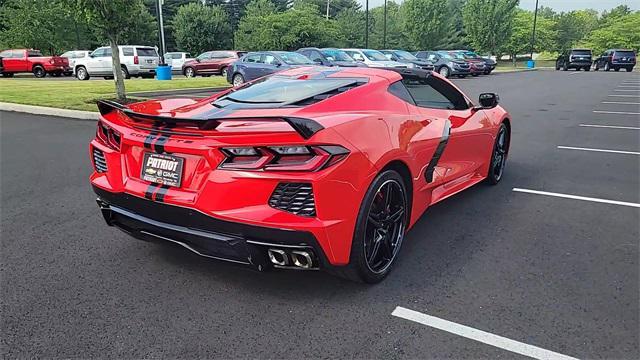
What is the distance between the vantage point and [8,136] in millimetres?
8547

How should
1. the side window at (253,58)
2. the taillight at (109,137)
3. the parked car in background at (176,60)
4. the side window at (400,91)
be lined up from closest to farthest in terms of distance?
1. the taillight at (109,137)
2. the side window at (400,91)
3. the side window at (253,58)
4. the parked car in background at (176,60)

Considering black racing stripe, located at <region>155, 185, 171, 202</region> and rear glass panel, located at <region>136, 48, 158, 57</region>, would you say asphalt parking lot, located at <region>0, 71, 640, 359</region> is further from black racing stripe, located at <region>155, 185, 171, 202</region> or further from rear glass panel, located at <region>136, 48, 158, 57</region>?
rear glass panel, located at <region>136, 48, 158, 57</region>

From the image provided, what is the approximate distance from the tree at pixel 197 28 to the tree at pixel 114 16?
4196 cm

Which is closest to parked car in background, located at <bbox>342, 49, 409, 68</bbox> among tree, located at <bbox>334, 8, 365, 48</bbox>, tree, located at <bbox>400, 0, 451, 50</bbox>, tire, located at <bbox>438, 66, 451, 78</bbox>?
tire, located at <bbox>438, 66, 451, 78</bbox>

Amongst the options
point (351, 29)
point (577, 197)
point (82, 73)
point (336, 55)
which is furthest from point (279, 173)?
point (351, 29)

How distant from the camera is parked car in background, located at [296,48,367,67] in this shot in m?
21.9

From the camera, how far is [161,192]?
286 centimetres

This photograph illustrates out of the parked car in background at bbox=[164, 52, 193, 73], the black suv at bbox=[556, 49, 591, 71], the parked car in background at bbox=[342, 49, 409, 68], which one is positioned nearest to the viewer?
the parked car in background at bbox=[342, 49, 409, 68]

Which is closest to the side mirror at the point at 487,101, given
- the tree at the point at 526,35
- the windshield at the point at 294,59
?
the windshield at the point at 294,59

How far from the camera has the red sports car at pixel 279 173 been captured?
2627mm

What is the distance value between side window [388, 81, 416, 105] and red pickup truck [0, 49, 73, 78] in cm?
2760

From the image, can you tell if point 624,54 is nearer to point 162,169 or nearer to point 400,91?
point 400,91

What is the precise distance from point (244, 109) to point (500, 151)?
359 cm

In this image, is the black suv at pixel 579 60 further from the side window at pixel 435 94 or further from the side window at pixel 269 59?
the side window at pixel 435 94
